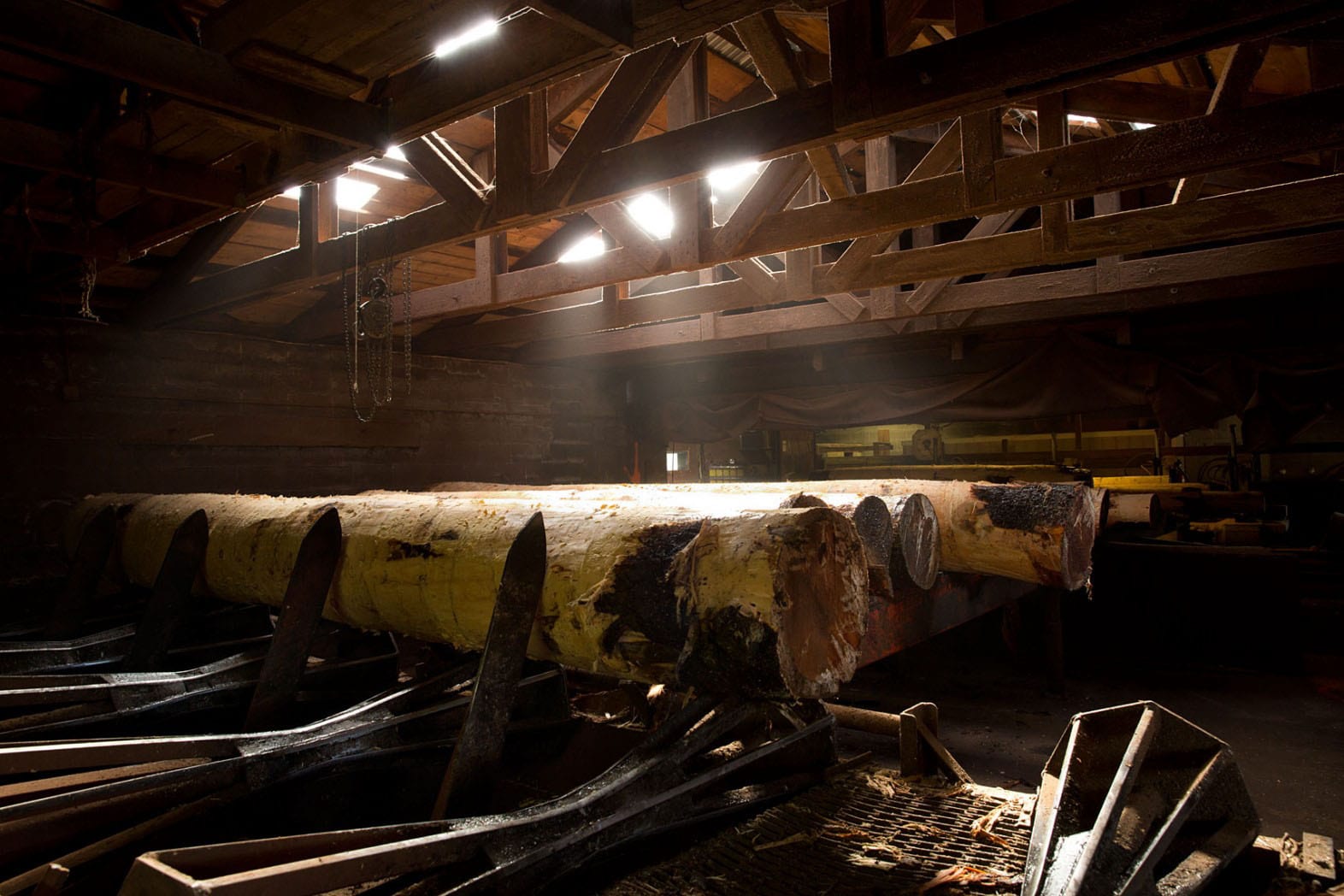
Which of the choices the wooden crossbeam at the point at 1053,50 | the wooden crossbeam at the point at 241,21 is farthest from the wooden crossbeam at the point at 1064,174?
the wooden crossbeam at the point at 241,21

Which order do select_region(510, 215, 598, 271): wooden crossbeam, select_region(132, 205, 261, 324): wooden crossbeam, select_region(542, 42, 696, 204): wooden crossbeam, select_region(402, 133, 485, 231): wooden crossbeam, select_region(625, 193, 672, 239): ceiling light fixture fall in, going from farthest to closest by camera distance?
select_region(510, 215, 598, 271): wooden crossbeam
select_region(625, 193, 672, 239): ceiling light fixture
select_region(132, 205, 261, 324): wooden crossbeam
select_region(402, 133, 485, 231): wooden crossbeam
select_region(542, 42, 696, 204): wooden crossbeam

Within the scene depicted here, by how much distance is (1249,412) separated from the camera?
679 centimetres

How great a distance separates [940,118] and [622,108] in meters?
1.50

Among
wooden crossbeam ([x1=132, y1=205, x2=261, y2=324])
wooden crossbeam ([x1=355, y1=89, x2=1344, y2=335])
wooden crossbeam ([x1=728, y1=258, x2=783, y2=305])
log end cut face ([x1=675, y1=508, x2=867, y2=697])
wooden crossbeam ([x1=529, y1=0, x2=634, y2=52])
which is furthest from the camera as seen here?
wooden crossbeam ([x1=728, y1=258, x2=783, y2=305])

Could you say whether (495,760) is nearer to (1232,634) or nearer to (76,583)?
(76,583)

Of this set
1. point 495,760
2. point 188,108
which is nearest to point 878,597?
point 495,760

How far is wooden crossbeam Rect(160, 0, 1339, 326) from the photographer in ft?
7.15

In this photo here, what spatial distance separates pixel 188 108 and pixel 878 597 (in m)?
3.55

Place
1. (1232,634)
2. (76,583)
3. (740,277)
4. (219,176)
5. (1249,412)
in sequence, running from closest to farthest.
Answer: (219,176) < (76,583) < (740,277) < (1232,634) < (1249,412)

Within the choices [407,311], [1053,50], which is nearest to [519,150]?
[1053,50]

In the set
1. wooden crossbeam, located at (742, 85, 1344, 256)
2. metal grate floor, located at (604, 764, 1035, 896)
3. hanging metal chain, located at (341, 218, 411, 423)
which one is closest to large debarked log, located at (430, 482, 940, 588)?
metal grate floor, located at (604, 764, 1035, 896)

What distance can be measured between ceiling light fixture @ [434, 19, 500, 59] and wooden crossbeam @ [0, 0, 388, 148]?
0.40 meters

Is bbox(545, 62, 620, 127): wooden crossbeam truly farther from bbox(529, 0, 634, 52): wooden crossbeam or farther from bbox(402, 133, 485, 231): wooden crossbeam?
bbox(529, 0, 634, 52): wooden crossbeam

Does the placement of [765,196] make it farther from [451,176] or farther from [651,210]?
[651,210]
